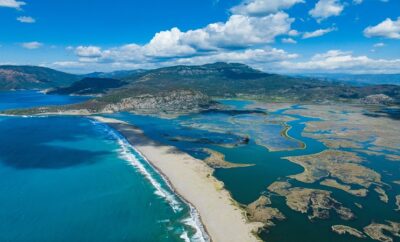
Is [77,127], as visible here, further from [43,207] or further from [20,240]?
[20,240]

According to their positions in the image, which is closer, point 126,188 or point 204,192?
point 204,192

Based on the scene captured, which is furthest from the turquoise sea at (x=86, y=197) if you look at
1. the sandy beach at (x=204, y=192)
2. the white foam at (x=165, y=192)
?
the sandy beach at (x=204, y=192)

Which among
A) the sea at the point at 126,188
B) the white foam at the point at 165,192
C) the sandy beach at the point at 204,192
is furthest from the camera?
the sea at the point at 126,188

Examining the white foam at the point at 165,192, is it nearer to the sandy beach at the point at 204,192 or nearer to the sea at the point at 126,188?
the sea at the point at 126,188

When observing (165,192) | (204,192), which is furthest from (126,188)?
(204,192)

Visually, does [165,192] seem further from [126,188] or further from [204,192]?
[126,188]

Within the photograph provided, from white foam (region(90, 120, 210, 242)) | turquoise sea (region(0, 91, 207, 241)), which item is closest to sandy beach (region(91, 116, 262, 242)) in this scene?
white foam (region(90, 120, 210, 242))
